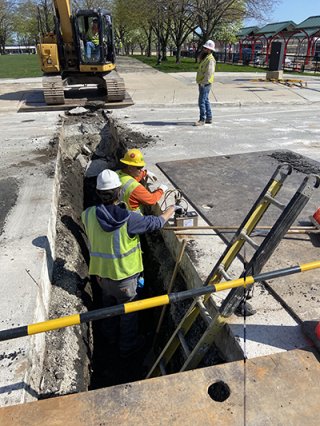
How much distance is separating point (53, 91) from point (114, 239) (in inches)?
398

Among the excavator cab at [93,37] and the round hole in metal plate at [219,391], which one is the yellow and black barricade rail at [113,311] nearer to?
the round hole in metal plate at [219,391]

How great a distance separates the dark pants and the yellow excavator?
983cm

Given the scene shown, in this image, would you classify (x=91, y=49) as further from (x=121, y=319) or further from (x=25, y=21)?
(x=25, y=21)

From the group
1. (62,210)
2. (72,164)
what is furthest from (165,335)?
(72,164)

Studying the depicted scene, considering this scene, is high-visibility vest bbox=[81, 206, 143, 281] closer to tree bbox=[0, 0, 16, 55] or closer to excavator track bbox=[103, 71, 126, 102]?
excavator track bbox=[103, 71, 126, 102]

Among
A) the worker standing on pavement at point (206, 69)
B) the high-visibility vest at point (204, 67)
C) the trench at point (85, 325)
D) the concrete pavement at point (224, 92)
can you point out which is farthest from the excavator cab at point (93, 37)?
the trench at point (85, 325)

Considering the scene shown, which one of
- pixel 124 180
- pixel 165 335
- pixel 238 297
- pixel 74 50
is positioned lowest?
pixel 165 335

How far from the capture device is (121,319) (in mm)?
4223

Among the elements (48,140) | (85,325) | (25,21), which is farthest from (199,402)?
(25,21)

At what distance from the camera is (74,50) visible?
13.2m

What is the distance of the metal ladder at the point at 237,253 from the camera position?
103 inches

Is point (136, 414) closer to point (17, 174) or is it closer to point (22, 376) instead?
point (22, 376)

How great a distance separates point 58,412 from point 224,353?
1514 millimetres

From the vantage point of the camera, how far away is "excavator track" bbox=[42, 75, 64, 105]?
1206cm
